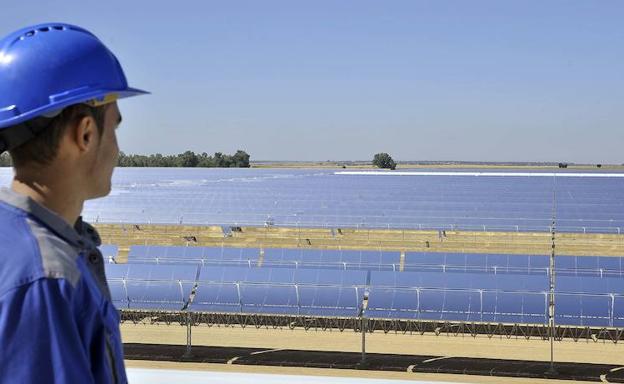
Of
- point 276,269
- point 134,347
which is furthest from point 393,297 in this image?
point 134,347

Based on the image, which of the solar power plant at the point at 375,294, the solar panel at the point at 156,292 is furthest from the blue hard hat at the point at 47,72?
the solar panel at the point at 156,292

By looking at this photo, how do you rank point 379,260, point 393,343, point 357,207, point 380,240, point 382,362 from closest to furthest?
1. point 382,362
2. point 393,343
3. point 379,260
4. point 380,240
5. point 357,207

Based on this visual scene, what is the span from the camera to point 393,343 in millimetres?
8883

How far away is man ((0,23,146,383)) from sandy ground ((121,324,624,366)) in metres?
7.74

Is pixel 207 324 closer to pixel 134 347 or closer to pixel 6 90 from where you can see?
pixel 134 347

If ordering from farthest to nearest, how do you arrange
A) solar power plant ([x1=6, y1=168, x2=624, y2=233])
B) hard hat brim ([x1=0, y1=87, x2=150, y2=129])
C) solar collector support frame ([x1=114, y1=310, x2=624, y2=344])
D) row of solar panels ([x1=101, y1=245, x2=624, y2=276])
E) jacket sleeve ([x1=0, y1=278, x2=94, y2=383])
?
solar power plant ([x1=6, y1=168, x2=624, y2=233]) < row of solar panels ([x1=101, y1=245, x2=624, y2=276]) < solar collector support frame ([x1=114, y1=310, x2=624, y2=344]) < hard hat brim ([x1=0, y1=87, x2=150, y2=129]) < jacket sleeve ([x1=0, y1=278, x2=94, y2=383])

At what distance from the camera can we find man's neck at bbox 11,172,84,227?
0.86 meters

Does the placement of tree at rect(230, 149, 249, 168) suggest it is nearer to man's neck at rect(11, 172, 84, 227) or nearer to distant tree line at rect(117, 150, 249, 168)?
distant tree line at rect(117, 150, 249, 168)

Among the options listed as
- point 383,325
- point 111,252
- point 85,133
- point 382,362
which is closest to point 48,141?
point 85,133

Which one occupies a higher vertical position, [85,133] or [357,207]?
[85,133]

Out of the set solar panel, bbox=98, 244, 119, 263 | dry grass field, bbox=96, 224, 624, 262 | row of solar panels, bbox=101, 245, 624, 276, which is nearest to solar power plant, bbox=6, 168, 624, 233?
dry grass field, bbox=96, 224, 624, 262

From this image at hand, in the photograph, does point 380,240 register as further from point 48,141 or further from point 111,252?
point 48,141

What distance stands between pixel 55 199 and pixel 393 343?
8260mm

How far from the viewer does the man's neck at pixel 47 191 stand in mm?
858
